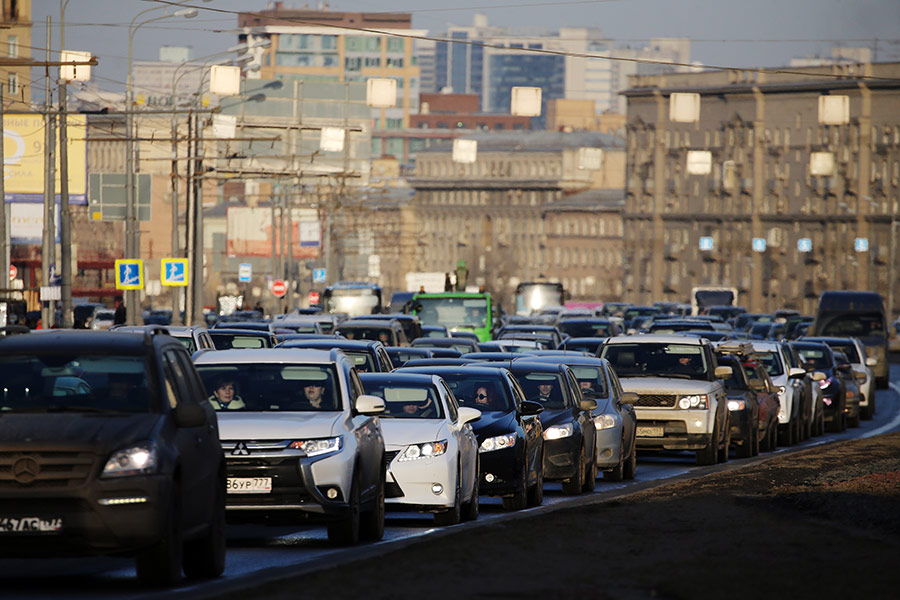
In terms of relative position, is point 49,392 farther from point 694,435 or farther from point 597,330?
point 597,330

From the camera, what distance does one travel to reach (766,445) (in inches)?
1356

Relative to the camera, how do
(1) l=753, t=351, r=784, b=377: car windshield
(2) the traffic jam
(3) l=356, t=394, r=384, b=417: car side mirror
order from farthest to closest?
(1) l=753, t=351, r=784, b=377: car windshield → (3) l=356, t=394, r=384, b=417: car side mirror → (2) the traffic jam

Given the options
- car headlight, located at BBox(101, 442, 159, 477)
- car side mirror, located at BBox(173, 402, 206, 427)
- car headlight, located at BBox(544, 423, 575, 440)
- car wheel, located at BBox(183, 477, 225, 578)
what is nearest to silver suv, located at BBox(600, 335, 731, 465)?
car headlight, located at BBox(544, 423, 575, 440)

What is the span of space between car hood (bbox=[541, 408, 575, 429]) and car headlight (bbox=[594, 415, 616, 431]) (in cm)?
188

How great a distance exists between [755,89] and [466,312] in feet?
386

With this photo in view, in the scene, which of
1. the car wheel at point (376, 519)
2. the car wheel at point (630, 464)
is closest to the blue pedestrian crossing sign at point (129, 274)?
the car wheel at point (630, 464)

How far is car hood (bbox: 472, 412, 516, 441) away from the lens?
2022cm

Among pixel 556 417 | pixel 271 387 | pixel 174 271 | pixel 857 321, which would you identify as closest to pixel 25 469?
pixel 271 387

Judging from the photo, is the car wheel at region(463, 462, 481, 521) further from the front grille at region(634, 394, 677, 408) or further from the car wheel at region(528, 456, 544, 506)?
the front grille at region(634, 394, 677, 408)

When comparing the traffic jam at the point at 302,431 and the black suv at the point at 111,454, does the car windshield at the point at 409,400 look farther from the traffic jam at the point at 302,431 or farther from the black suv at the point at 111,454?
the black suv at the point at 111,454

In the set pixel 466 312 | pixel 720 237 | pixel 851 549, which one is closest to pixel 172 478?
pixel 851 549

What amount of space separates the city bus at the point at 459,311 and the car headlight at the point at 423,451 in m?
40.1

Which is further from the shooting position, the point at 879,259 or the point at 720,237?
the point at 720,237

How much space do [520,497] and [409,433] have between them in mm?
2943
